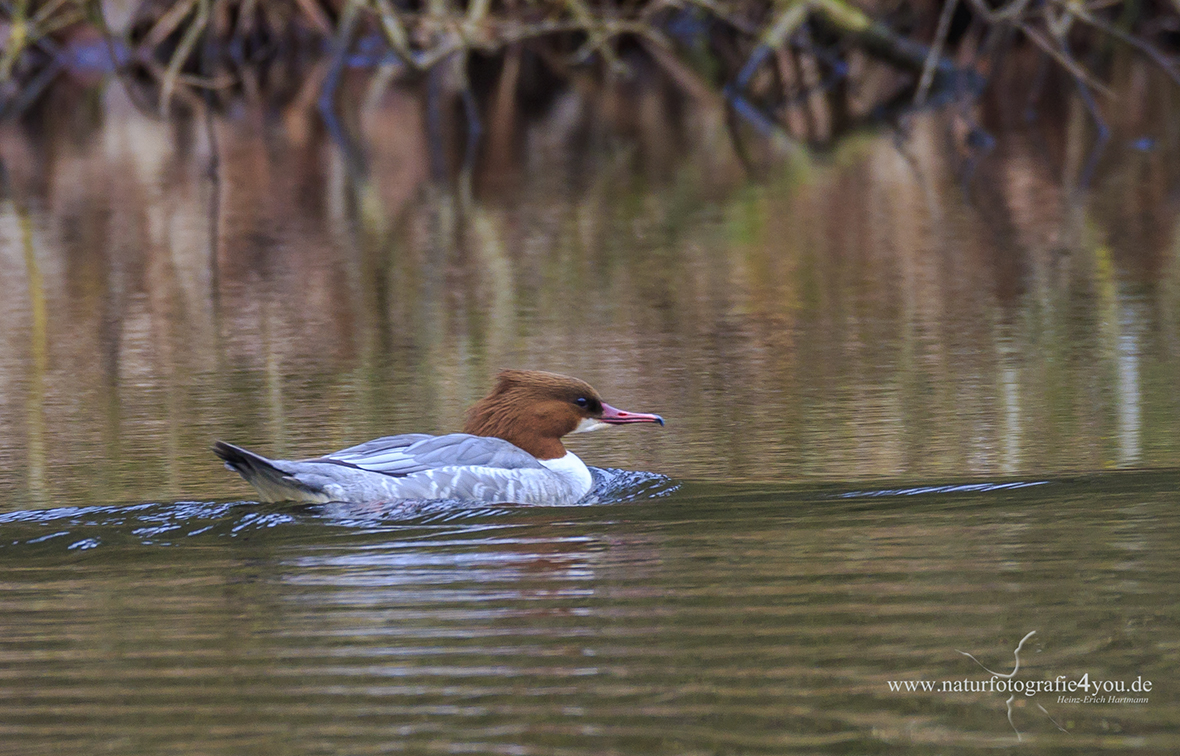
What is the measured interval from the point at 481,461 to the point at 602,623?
1889mm

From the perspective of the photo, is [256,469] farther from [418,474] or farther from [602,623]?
[602,623]

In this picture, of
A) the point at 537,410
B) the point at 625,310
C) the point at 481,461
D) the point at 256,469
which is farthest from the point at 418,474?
the point at 625,310

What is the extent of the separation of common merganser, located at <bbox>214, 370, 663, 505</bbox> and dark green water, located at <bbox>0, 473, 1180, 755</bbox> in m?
0.15

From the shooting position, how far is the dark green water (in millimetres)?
3682

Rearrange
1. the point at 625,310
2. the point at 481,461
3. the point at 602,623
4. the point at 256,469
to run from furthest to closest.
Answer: the point at 625,310 < the point at 481,461 < the point at 256,469 < the point at 602,623

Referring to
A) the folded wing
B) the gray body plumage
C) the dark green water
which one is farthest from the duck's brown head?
the dark green water

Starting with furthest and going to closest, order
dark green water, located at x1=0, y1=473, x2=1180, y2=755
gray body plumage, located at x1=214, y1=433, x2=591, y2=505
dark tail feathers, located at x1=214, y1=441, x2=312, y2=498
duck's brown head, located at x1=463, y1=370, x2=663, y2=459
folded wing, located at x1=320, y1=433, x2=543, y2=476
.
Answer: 1. duck's brown head, located at x1=463, y1=370, x2=663, y2=459
2. folded wing, located at x1=320, y1=433, x2=543, y2=476
3. gray body plumage, located at x1=214, y1=433, x2=591, y2=505
4. dark tail feathers, located at x1=214, y1=441, x2=312, y2=498
5. dark green water, located at x1=0, y1=473, x2=1180, y2=755

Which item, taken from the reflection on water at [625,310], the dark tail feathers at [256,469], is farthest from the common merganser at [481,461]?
the reflection on water at [625,310]

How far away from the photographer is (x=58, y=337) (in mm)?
9602

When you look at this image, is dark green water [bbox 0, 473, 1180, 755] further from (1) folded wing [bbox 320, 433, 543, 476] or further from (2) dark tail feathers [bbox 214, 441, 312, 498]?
(1) folded wing [bbox 320, 433, 543, 476]

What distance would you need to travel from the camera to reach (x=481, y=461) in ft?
20.5

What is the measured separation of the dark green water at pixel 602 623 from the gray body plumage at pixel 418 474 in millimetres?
132

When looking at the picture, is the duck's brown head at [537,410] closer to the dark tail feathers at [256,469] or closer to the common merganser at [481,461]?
the common merganser at [481,461]

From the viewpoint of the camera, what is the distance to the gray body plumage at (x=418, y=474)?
5866 mm
